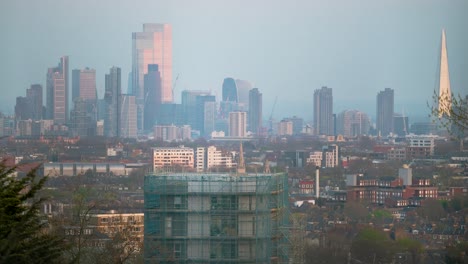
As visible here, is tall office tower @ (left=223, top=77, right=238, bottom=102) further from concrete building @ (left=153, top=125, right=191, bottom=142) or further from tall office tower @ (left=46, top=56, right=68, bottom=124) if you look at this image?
tall office tower @ (left=46, top=56, right=68, bottom=124)

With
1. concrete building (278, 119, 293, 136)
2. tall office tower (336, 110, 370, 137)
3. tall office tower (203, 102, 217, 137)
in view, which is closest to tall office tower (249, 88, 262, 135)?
concrete building (278, 119, 293, 136)

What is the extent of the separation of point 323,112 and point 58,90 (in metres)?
22.0

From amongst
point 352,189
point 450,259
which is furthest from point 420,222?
point 450,259

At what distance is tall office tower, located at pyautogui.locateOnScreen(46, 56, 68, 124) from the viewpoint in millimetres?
100188

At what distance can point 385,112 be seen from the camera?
110875 millimetres

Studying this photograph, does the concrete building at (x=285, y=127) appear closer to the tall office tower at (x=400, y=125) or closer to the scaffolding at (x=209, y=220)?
the tall office tower at (x=400, y=125)

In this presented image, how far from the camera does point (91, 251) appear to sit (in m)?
15.6

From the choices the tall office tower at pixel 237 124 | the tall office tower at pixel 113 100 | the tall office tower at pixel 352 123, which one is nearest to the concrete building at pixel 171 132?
the tall office tower at pixel 237 124

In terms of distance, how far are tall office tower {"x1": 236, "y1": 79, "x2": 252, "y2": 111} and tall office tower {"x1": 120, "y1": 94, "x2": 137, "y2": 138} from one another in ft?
38.3

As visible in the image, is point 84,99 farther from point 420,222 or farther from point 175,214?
point 175,214

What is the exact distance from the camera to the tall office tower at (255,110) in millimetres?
117125

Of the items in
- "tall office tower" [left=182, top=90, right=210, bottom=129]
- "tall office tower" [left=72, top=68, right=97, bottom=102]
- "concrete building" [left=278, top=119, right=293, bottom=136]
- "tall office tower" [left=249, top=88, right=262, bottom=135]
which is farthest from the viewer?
"tall office tower" [left=182, top=90, right=210, bottom=129]

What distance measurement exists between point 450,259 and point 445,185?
24851mm

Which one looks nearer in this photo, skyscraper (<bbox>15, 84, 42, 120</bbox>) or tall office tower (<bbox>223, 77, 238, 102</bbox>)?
skyscraper (<bbox>15, 84, 42, 120</bbox>)
